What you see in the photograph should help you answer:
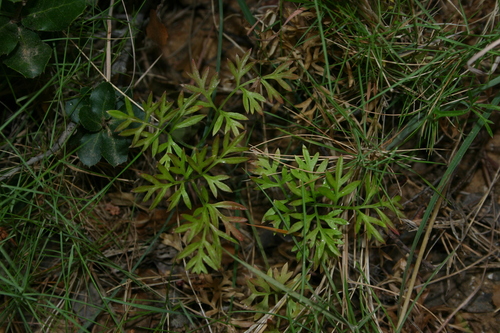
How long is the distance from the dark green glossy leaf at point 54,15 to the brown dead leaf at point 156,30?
448mm

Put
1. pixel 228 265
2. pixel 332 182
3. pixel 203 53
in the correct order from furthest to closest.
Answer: pixel 203 53
pixel 228 265
pixel 332 182

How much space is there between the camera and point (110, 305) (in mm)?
2309

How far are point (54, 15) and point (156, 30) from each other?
0.58m

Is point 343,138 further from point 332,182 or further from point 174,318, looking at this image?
point 174,318

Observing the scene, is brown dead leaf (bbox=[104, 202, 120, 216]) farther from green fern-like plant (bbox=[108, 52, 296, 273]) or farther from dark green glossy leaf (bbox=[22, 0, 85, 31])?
dark green glossy leaf (bbox=[22, 0, 85, 31])

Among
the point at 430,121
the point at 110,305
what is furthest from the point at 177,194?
the point at 430,121

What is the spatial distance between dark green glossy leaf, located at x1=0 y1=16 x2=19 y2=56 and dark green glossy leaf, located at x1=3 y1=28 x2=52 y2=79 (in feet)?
0.10

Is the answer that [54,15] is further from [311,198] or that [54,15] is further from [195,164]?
[311,198]

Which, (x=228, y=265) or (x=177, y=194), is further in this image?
(x=228, y=265)

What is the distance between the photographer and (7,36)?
2033mm

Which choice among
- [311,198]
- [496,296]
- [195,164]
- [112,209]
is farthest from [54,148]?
[496,296]

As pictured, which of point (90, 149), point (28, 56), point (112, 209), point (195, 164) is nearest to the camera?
point (195, 164)

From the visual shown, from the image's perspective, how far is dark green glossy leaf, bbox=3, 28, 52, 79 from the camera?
2070mm

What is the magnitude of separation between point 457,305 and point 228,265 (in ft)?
4.15
